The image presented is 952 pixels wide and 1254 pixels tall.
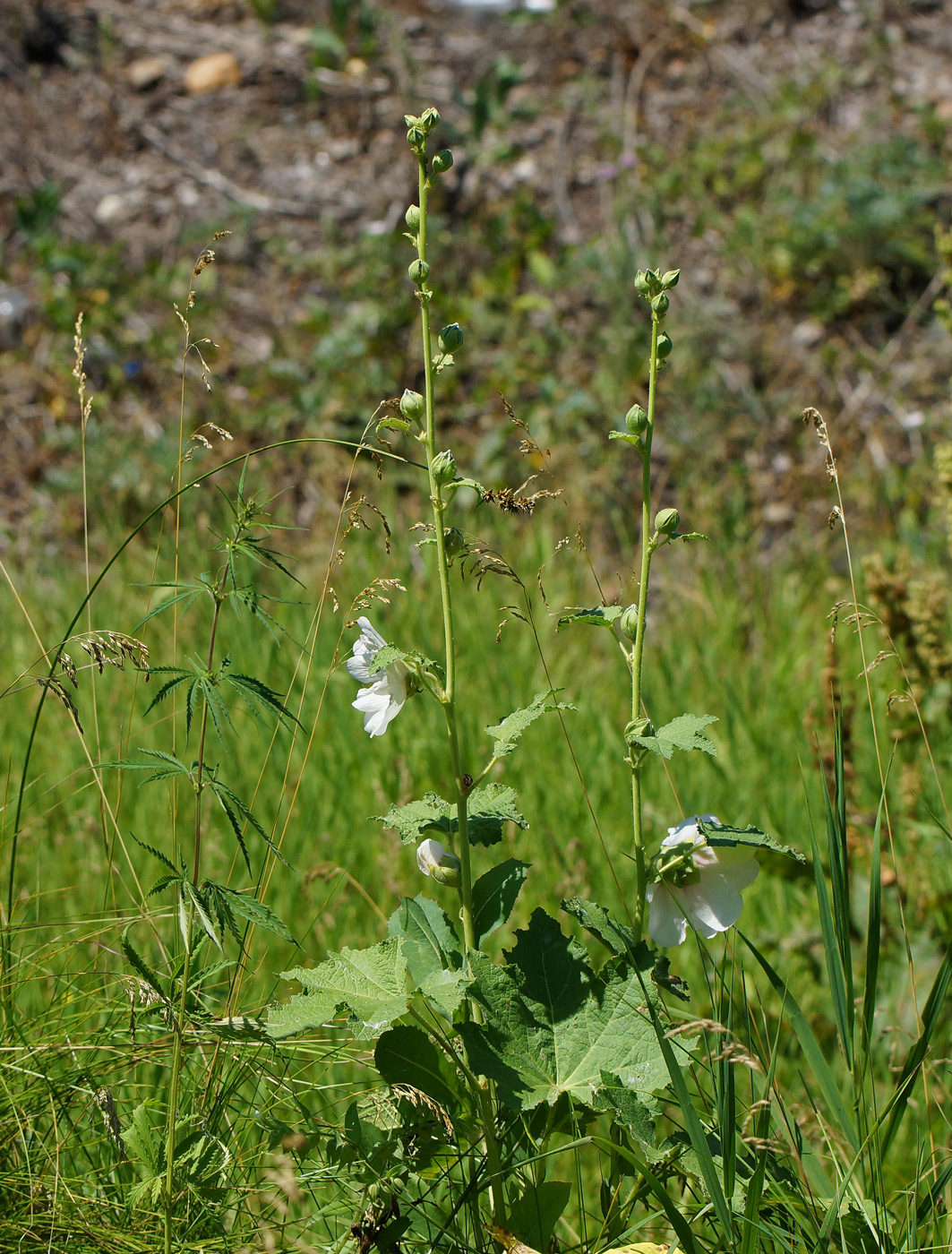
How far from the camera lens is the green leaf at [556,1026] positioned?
99cm

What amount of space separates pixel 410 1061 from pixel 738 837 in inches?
14.5

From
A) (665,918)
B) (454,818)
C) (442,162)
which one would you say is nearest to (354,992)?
(454,818)

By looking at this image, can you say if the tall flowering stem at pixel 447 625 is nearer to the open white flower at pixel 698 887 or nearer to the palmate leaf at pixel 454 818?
the palmate leaf at pixel 454 818

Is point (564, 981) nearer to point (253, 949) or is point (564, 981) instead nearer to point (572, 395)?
point (253, 949)

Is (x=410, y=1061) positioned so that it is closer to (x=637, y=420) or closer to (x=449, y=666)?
(x=449, y=666)

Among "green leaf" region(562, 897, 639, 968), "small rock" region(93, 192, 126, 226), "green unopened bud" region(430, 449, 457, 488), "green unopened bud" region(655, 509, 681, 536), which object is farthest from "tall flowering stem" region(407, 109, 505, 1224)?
"small rock" region(93, 192, 126, 226)

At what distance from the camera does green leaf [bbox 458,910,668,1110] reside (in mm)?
988

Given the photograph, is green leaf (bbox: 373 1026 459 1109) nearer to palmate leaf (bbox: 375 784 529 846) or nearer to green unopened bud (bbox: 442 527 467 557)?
palmate leaf (bbox: 375 784 529 846)

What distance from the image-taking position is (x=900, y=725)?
233cm

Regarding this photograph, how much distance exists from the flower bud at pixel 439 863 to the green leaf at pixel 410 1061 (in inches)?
5.9

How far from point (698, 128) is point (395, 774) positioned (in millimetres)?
4194

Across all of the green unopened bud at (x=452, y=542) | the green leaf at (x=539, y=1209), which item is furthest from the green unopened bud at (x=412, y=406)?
the green leaf at (x=539, y=1209)

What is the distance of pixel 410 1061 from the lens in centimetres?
102

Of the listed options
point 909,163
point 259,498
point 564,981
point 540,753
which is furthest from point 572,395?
point 564,981
